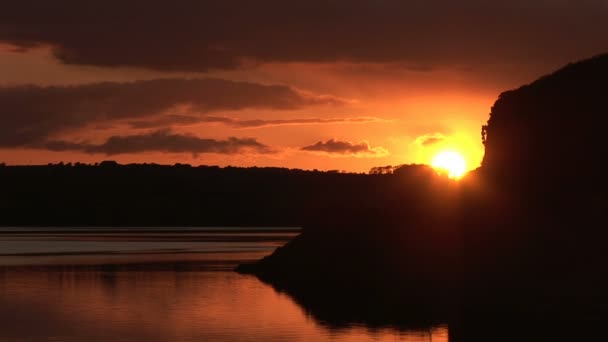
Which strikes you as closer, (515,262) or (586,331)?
(586,331)

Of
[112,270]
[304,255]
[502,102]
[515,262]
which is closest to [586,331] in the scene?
[515,262]

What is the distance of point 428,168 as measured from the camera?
3206 inches

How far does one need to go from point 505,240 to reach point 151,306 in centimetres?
2062

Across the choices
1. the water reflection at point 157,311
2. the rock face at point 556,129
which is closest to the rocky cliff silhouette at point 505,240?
the rock face at point 556,129

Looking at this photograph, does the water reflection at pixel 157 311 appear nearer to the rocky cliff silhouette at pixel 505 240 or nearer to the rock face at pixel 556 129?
the rocky cliff silhouette at pixel 505 240

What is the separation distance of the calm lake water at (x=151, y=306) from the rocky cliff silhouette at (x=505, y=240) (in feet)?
9.68

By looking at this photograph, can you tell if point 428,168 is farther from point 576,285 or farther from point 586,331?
point 586,331

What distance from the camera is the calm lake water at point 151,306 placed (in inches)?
2024

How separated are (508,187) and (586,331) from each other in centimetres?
1716

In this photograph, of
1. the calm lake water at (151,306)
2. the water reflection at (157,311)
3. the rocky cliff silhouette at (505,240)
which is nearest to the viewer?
the water reflection at (157,311)

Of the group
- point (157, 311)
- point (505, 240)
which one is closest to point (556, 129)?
point (505, 240)

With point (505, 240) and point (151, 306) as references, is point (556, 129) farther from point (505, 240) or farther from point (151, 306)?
point (151, 306)

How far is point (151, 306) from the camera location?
65500 mm

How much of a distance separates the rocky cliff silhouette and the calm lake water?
2.95 m
